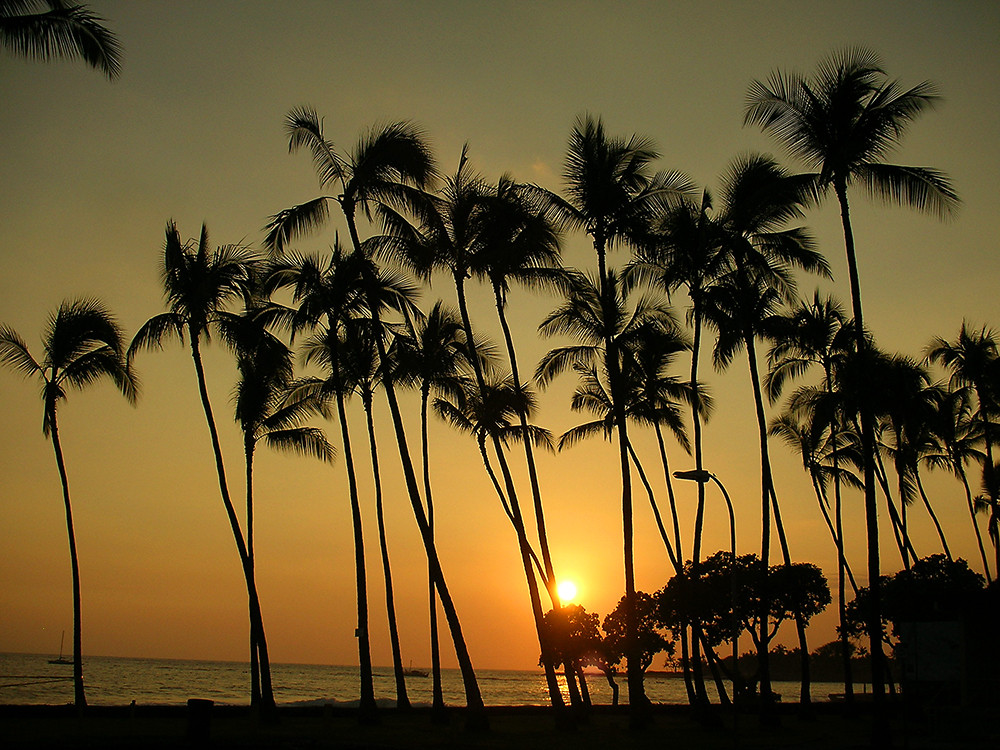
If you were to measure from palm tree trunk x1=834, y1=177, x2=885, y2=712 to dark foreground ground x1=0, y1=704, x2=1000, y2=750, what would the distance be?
1.21 metres

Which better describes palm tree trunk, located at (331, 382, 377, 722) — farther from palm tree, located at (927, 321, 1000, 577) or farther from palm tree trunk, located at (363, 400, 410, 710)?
palm tree, located at (927, 321, 1000, 577)

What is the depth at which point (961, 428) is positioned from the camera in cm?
4494

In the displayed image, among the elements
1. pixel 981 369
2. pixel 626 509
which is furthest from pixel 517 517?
pixel 981 369

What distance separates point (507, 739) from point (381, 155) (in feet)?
58.3

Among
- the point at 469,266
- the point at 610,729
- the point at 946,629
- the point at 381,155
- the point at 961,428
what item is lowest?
the point at 610,729

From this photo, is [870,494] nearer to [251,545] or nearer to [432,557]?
[432,557]

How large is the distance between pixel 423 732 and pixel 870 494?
48.4ft

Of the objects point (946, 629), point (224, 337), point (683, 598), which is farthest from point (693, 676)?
point (224, 337)

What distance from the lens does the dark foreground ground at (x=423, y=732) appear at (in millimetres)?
20156

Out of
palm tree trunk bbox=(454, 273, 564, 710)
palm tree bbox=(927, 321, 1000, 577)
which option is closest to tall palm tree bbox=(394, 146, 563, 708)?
palm tree trunk bbox=(454, 273, 564, 710)

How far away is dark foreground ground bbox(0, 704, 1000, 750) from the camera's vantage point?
2016cm

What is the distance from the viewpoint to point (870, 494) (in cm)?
2283

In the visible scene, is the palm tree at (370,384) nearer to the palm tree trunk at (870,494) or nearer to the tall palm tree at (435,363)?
the tall palm tree at (435,363)

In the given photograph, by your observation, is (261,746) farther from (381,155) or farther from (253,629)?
(381,155)
